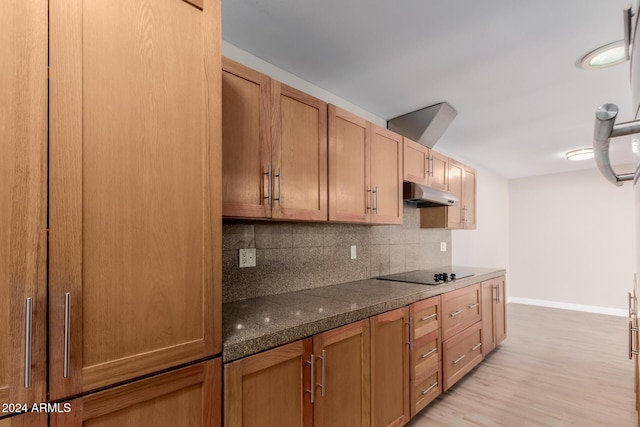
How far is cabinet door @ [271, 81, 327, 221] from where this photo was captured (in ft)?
5.58

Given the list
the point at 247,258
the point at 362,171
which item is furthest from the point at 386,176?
the point at 247,258

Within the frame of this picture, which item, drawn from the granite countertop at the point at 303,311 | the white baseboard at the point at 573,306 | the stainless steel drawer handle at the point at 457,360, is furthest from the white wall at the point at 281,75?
the white baseboard at the point at 573,306

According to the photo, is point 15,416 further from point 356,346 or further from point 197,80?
point 356,346

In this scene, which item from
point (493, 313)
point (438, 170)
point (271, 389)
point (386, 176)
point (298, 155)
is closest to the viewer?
point (271, 389)

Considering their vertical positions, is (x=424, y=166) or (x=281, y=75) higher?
(x=281, y=75)

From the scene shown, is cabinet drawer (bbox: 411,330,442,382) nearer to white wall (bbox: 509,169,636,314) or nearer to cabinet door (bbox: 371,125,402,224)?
cabinet door (bbox: 371,125,402,224)

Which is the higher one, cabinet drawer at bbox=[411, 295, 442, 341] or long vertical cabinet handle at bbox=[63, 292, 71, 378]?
long vertical cabinet handle at bbox=[63, 292, 71, 378]

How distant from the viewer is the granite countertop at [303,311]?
1.25m

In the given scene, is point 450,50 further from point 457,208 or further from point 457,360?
point 457,360

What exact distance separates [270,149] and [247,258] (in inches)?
26.9

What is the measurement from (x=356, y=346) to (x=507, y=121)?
276 cm

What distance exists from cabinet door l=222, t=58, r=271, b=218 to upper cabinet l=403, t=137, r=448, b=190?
1427mm

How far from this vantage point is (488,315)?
3.28 metres

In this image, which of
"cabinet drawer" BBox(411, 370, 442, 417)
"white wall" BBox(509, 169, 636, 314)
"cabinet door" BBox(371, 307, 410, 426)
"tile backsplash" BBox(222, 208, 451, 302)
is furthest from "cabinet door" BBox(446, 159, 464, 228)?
"white wall" BBox(509, 169, 636, 314)
